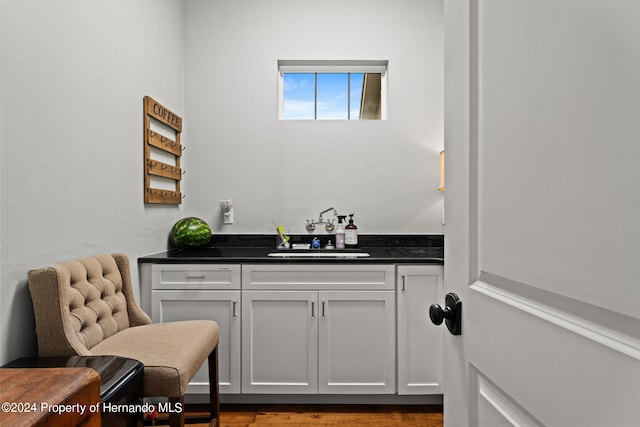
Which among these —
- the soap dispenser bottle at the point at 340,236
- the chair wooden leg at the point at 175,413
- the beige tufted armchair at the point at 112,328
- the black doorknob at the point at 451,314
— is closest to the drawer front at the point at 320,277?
the beige tufted armchair at the point at 112,328

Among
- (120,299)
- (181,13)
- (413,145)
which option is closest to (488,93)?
(120,299)

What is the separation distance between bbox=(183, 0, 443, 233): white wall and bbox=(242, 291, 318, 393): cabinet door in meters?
0.76

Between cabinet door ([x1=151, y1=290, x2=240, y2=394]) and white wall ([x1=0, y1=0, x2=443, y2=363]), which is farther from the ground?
white wall ([x1=0, y1=0, x2=443, y2=363])

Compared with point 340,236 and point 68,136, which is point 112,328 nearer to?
point 68,136

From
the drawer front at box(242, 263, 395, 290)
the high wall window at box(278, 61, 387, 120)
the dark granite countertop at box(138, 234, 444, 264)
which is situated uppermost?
the high wall window at box(278, 61, 387, 120)

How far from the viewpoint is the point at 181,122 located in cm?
268

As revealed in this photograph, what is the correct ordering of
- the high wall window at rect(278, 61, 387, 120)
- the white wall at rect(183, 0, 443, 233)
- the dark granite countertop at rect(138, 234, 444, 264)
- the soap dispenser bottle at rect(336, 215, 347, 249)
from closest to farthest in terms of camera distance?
the dark granite countertop at rect(138, 234, 444, 264) < the soap dispenser bottle at rect(336, 215, 347, 249) < the white wall at rect(183, 0, 443, 233) < the high wall window at rect(278, 61, 387, 120)

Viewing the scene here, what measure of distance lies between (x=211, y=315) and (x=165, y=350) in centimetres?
68

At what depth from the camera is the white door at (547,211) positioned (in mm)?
345

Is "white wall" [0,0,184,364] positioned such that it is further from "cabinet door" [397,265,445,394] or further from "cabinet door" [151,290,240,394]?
"cabinet door" [397,265,445,394]

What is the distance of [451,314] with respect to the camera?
71cm

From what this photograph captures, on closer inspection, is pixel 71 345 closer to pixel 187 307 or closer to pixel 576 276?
pixel 187 307

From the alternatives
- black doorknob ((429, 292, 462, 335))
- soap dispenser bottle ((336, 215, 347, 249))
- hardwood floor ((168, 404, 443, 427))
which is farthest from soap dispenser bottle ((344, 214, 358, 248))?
black doorknob ((429, 292, 462, 335))

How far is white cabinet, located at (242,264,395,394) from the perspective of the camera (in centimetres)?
214
